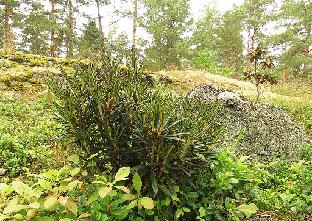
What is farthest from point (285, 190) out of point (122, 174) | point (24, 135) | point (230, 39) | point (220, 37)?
point (220, 37)

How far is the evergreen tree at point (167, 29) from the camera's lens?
28.8 meters

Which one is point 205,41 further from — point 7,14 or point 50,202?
point 50,202

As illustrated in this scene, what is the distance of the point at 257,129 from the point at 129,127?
6397 millimetres

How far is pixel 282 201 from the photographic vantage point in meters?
5.04

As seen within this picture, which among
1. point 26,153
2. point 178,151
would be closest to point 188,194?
point 178,151

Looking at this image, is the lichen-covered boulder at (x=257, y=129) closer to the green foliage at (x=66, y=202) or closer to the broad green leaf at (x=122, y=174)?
the green foliage at (x=66, y=202)

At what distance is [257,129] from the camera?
9.10 metres

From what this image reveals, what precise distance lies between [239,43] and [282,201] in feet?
113

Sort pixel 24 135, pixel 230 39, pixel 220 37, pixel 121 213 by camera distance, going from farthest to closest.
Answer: pixel 220 37 < pixel 230 39 < pixel 24 135 < pixel 121 213

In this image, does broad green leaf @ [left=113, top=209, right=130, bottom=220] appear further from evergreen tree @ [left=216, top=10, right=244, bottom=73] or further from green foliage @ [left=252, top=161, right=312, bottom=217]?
evergreen tree @ [left=216, top=10, right=244, bottom=73]

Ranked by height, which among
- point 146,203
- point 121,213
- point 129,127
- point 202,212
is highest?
point 129,127

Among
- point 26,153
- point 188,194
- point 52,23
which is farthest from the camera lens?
point 52,23

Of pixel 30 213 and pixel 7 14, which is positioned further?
pixel 7 14

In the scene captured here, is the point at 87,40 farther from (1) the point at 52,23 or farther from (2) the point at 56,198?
(2) the point at 56,198
